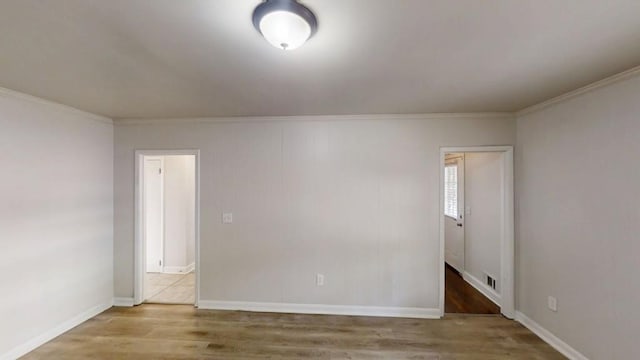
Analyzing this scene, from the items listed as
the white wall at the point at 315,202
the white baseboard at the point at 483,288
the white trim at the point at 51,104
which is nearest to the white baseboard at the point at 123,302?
the white wall at the point at 315,202

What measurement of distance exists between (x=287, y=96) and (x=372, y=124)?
1.24 meters

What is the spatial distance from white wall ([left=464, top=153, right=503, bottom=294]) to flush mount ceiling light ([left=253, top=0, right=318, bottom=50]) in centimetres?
310

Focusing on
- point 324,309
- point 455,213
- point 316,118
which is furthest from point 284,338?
point 455,213

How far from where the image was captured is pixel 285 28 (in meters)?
1.38

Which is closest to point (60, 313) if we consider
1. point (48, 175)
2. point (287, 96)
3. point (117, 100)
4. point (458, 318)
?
point (48, 175)

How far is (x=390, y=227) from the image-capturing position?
3559 mm

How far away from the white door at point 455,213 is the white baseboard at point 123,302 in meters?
4.94

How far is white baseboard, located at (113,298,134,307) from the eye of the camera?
376 cm

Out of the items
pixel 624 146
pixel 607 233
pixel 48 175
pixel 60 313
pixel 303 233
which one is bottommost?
pixel 60 313

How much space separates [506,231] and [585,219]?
93cm

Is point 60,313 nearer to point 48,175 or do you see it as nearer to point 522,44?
point 48,175

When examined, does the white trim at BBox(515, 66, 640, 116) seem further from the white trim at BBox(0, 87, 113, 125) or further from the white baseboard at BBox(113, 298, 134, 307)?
the white baseboard at BBox(113, 298, 134, 307)

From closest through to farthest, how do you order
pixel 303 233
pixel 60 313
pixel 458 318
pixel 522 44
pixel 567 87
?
pixel 522 44
pixel 567 87
pixel 60 313
pixel 458 318
pixel 303 233

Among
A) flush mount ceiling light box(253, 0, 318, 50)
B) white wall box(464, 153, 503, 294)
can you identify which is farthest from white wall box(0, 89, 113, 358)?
white wall box(464, 153, 503, 294)
